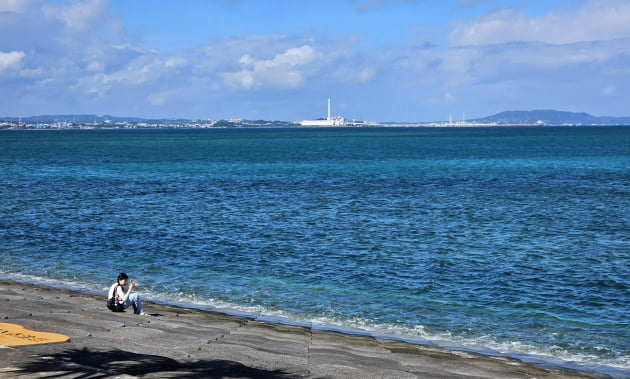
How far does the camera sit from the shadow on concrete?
14.6 meters

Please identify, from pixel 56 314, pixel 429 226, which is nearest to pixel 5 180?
pixel 429 226

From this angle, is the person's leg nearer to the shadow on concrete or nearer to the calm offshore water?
the calm offshore water

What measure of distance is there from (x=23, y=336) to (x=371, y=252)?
19501mm

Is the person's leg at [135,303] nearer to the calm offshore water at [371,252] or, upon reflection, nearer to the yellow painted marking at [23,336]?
the calm offshore water at [371,252]

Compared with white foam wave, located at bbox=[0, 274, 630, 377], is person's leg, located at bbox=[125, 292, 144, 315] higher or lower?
higher

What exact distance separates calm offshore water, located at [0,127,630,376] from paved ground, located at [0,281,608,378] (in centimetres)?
227

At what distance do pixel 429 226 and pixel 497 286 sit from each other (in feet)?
50.2

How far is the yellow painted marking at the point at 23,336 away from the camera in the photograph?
54.8ft

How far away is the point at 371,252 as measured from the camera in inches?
1362

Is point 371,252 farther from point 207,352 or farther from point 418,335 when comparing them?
point 207,352

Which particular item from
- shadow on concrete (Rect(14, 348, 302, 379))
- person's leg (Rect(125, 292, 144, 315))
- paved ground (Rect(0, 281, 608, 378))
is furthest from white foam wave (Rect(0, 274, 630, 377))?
shadow on concrete (Rect(14, 348, 302, 379))

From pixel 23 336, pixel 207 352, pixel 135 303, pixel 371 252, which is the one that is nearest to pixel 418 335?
pixel 207 352

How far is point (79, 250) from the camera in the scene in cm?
3538

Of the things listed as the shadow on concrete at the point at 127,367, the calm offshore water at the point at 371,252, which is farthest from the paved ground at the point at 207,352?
the calm offshore water at the point at 371,252
